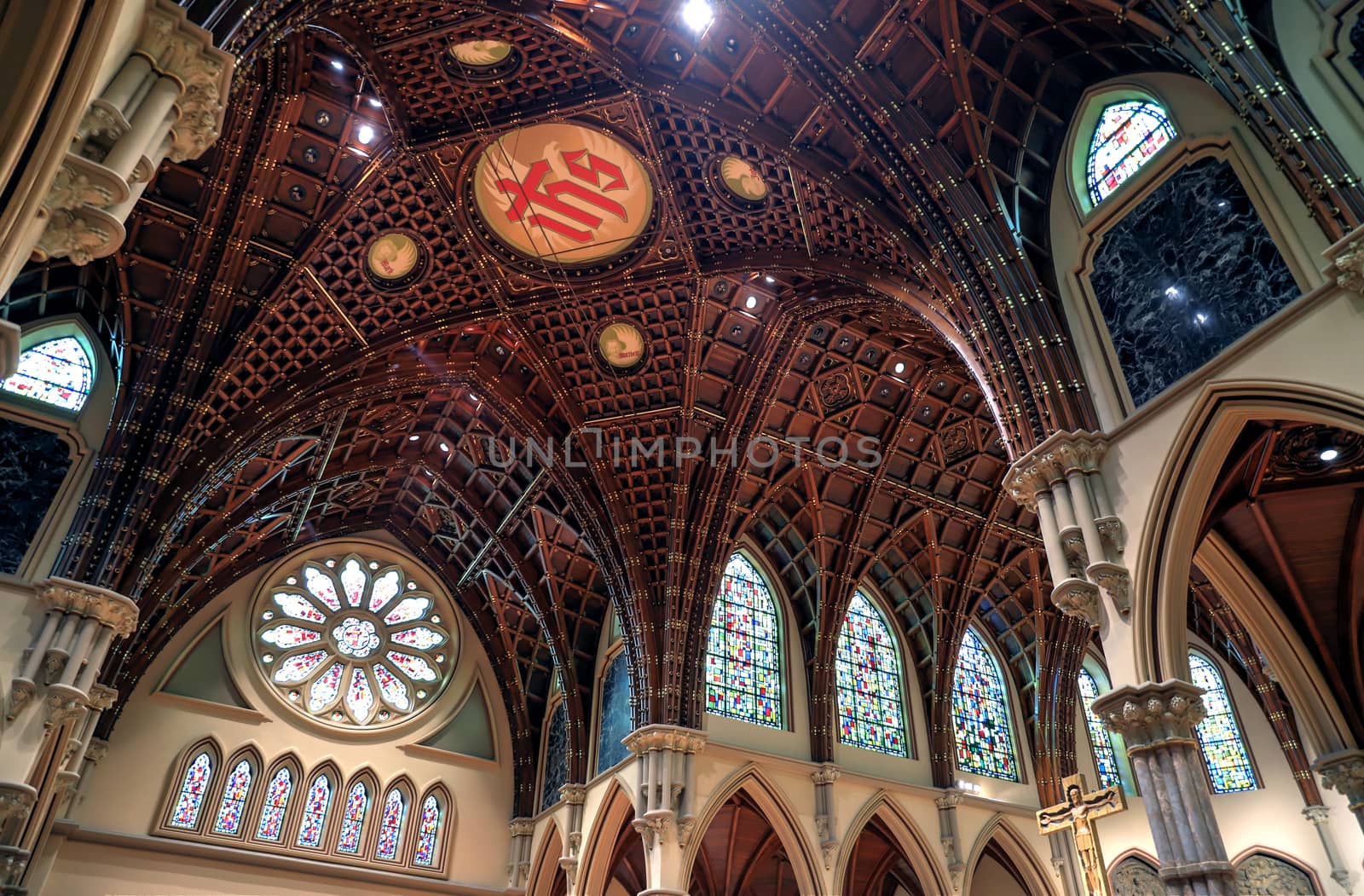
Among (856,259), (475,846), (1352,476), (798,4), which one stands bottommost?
(475,846)

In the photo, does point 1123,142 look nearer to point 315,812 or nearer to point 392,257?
point 392,257

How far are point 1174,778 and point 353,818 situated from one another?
17.4 metres

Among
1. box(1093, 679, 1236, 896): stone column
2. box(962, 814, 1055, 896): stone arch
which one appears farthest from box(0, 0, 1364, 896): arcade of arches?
box(962, 814, 1055, 896): stone arch

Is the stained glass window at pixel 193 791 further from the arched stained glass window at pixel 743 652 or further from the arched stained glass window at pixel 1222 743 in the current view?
the arched stained glass window at pixel 1222 743

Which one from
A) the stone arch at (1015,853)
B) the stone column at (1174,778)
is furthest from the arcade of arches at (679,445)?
the stone arch at (1015,853)

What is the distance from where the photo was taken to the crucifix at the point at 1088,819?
43.0 ft

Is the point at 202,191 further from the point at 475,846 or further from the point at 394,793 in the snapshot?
the point at 475,846

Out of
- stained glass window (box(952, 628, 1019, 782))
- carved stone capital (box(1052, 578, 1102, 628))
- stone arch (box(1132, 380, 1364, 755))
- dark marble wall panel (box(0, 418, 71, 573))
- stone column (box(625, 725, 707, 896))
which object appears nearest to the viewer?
stone arch (box(1132, 380, 1364, 755))

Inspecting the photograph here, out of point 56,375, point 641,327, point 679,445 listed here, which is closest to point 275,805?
point 56,375

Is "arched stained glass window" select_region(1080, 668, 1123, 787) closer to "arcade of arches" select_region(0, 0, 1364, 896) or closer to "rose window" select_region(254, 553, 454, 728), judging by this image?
"arcade of arches" select_region(0, 0, 1364, 896)

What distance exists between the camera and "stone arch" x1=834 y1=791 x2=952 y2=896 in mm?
18844

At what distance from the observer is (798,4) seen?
11945 millimetres

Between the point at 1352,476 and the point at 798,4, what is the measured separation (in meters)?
8.93

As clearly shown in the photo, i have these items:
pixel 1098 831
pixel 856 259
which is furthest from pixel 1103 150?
pixel 1098 831
